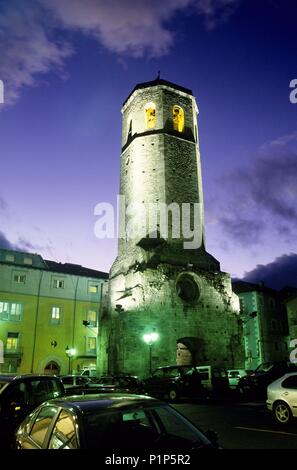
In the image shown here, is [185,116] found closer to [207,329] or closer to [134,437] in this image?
[207,329]

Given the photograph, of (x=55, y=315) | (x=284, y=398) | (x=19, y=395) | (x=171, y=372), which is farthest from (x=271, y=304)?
(x=19, y=395)

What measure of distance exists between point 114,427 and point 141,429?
359mm

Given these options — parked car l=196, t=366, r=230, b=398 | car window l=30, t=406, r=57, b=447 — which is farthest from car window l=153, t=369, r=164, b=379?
car window l=30, t=406, r=57, b=447

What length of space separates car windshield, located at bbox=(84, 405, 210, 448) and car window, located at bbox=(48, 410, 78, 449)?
0.16 metres

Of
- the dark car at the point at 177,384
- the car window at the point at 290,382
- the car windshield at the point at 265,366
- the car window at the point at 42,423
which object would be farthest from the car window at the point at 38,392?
the car windshield at the point at 265,366

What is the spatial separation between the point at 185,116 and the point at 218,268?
12390mm

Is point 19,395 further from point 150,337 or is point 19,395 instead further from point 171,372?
point 150,337

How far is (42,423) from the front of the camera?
13.9 feet

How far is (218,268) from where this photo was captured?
85.5 ft

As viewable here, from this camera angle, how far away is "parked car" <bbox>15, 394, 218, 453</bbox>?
11.5ft

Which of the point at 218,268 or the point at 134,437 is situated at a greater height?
the point at 218,268

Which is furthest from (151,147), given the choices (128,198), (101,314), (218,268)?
(101,314)
